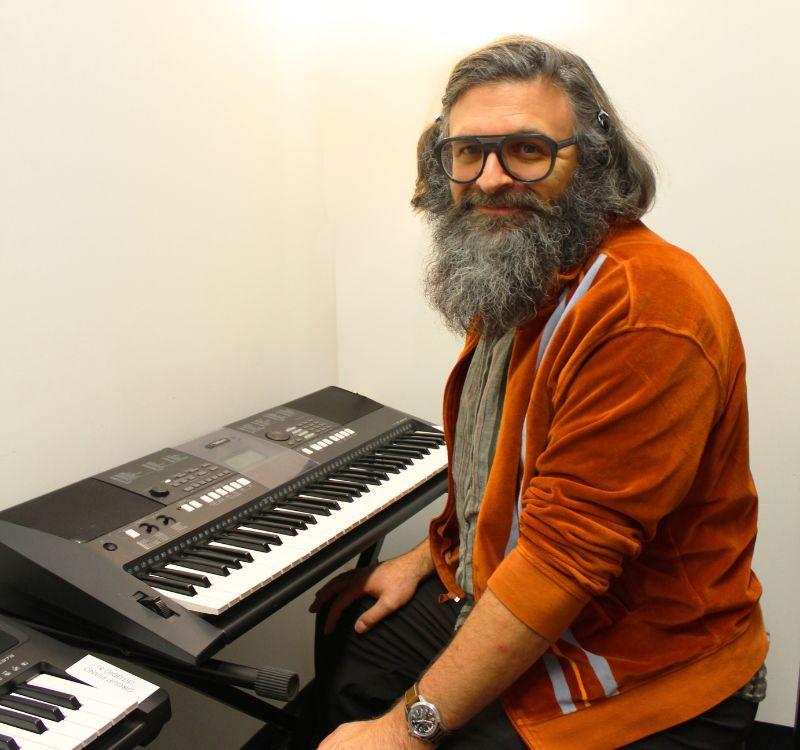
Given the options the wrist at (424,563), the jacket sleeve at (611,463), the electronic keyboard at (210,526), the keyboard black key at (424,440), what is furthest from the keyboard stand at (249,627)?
the jacket sleeve at (611,463)

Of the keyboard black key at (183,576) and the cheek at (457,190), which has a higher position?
the cheek at (457,190)

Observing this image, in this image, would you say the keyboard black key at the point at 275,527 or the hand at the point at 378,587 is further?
the hand at the point at 378,587

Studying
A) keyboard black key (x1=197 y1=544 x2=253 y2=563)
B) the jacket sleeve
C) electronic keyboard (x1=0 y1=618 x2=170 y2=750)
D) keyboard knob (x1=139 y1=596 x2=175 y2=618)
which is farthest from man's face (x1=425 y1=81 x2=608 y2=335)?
electronic keyboard (x1=0 y1=618 x2=170 y2=750)

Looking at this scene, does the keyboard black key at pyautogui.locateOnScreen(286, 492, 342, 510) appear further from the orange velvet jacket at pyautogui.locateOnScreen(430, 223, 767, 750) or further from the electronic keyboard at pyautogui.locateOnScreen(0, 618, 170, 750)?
the electronic keyboard at pyautogui.locateOnScreen(0, 618, 170, 750)

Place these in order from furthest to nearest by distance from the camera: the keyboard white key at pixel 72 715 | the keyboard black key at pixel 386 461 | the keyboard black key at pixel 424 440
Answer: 1. the keyboard black key at pixel 424 440
2. the keyboard black key at pixel 386 461
3. the keyboard white key at pixel 72 715

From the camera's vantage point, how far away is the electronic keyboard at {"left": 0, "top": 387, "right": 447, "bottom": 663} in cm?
112

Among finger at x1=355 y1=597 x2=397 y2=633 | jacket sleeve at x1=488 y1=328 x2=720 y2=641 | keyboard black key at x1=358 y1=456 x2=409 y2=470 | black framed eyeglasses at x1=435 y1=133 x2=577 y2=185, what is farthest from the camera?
keyboard black key at x1=358 y1=456 x2=409 y2=470

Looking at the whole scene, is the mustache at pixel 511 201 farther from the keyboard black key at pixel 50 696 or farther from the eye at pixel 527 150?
the keyboard black key at pixel 50 696

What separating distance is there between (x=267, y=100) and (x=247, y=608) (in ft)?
4.60

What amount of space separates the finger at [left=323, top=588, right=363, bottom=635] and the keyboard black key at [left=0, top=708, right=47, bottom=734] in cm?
80

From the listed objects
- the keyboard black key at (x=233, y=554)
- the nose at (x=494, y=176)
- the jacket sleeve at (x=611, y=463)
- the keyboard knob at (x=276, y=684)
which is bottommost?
the keyboard knob at (x=276, y=684)

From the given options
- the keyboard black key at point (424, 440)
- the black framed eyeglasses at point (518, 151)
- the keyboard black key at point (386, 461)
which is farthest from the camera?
the keyboard black key at point (424, 440)

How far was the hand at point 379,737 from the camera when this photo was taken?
115cm

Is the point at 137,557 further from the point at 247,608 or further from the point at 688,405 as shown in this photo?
the point at 688,405
